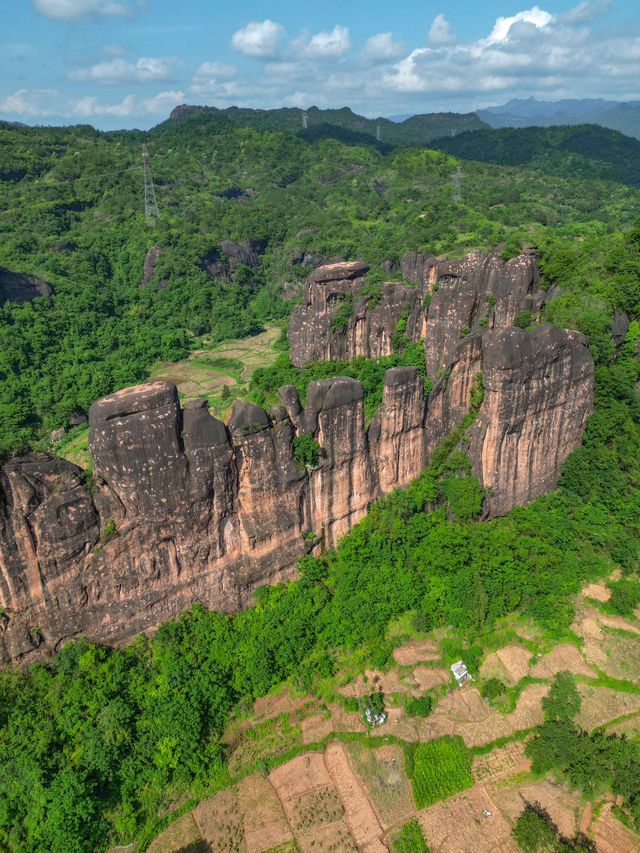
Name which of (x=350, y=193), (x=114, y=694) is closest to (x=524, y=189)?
(x=350, y=193)

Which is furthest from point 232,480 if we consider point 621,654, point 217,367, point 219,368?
point 217,367

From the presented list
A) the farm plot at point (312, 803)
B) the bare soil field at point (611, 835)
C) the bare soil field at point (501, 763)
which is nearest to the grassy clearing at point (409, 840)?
the farm plot at point (312, 803)

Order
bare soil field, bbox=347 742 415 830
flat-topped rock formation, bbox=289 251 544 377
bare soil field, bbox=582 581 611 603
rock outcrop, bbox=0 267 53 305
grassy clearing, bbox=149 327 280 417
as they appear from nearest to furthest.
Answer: bare soil field, bbox=347 742 415 830
bare soil field, bbox=582 581 611 603
flat-topped rock formation, bbox=289 251 544 377
grassy clearing, bbox=149 327 280 417
rock outcrop, bbox=0 267 53 305

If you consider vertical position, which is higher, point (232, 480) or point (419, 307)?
point (419, 307)

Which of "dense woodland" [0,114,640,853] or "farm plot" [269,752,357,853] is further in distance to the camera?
"dense woodland" [0,114,640,853]

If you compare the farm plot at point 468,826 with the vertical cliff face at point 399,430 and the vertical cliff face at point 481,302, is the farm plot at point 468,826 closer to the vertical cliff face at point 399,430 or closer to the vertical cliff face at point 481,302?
the vertical cliff face at point 399,430

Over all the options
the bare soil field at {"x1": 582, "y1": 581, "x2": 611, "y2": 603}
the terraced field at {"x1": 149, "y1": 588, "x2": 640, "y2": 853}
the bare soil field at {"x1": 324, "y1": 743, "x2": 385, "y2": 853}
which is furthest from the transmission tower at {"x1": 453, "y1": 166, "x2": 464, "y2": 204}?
the bare soil field at {"x1": 324, "y1": 743, "x2": 385, "y2": 853}

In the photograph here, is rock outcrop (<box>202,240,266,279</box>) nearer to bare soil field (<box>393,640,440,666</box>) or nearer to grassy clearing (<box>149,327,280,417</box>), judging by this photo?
grassy clearing (<box>149,327,280,417</box>)

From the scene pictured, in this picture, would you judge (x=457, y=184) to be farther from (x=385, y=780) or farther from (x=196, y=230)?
(x=385, y=780)

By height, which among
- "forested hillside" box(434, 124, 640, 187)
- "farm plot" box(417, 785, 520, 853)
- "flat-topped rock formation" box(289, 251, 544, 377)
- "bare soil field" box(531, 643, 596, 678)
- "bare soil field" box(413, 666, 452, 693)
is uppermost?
"forested hillside" box(434, 124, 640, 187)
